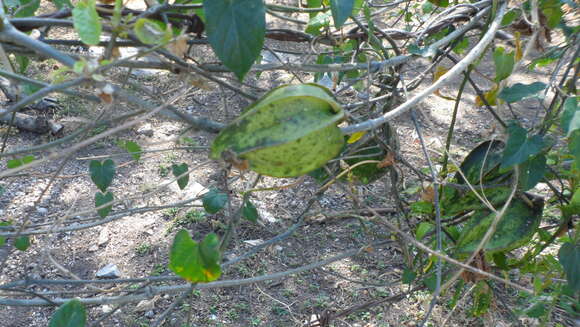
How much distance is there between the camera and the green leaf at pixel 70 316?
34.4 inches

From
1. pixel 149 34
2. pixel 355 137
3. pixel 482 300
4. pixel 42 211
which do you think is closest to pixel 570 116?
pixel 355 137

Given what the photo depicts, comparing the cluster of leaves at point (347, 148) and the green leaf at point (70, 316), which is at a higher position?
the cluster of leaves at point (347, 148)

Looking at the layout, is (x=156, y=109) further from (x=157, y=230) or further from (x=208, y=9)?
(x=157, y=230)

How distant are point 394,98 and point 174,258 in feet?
2.15

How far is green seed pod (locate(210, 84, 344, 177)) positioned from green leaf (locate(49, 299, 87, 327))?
1.15 ft

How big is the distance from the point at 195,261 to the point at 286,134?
241 millimetres

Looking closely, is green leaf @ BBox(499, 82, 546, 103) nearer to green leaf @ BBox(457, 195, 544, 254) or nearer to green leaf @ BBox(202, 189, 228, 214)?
green leaf @ BBox(457, 195, 544, 254)

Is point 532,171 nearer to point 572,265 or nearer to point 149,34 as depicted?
point 572,265

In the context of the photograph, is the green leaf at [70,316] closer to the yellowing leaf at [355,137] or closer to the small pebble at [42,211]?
the yellowing leaf at [355,137]

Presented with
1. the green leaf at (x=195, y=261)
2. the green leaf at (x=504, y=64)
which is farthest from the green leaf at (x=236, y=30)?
the green leaf at (x=504, y=64)

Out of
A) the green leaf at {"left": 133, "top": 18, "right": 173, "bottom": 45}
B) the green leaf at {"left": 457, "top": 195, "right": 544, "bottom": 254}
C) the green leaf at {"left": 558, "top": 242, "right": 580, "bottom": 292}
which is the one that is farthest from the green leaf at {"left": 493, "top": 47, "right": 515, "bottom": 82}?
the green leaf at {"left": 133, "top": 18, "right": 173, "bottom": 45}

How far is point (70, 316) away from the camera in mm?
874

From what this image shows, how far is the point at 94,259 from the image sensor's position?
2.01m

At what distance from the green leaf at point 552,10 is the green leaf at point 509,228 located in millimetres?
404
